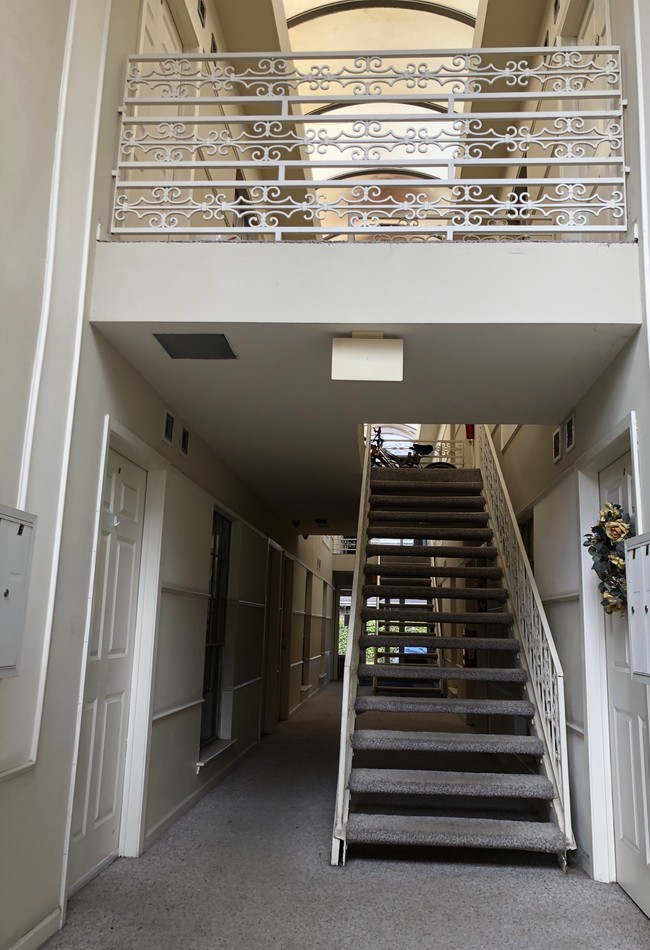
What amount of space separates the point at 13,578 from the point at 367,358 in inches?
70.2

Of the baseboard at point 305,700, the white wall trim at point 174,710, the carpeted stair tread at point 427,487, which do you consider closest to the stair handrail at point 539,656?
the carpeted stair tread at point 427,487

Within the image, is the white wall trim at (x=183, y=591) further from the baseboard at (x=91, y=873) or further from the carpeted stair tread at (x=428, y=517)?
the carpeted stair tread at (x=428, y=517)

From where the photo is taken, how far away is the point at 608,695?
11.7 feet

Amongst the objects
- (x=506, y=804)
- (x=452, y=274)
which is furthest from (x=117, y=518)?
(x=506, y=804)

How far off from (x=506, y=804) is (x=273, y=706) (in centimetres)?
385

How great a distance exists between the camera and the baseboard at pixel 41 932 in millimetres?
2480

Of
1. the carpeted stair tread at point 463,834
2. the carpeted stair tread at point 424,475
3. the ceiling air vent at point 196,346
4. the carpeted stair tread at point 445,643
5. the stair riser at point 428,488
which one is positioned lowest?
the carpeted stair tread at point 463,834

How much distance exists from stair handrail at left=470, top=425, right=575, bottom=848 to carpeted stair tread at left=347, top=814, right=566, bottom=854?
4.3 inches

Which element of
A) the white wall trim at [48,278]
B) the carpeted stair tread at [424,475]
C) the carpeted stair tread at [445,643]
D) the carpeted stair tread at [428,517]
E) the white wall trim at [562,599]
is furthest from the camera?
the carpeted stair tread at [424,475]

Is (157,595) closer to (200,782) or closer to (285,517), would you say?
(200,782)

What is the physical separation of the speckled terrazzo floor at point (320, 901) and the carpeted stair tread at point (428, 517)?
275cm

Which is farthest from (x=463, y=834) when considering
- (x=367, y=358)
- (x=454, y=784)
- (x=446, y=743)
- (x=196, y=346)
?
(x=196, y=346)

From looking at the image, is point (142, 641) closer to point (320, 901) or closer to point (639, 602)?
point (320, 901)

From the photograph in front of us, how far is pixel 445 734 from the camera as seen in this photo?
411 cm
